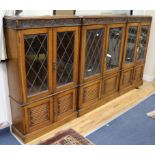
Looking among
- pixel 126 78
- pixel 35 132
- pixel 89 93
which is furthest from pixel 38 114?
pixel 126 78

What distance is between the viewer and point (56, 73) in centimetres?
237

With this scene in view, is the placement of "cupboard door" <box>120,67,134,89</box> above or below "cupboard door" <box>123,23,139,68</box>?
below

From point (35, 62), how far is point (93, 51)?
0.94 meters

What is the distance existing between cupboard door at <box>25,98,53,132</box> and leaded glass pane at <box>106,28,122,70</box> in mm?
1201

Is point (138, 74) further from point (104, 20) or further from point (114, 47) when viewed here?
point (104, 20)

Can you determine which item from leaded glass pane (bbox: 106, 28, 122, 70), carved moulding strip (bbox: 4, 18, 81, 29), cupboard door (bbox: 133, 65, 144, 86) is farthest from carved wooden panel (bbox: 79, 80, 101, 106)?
cupboard door (bbox: 133, 65, 144, 86)

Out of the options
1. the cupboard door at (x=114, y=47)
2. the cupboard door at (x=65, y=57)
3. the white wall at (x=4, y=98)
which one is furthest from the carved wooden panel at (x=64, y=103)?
the cupboard door at (x=114, y=47)

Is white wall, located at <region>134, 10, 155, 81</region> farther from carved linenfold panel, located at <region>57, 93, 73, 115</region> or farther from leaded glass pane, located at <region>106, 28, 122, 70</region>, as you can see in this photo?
carved linenfold panel, located at <region>57, 93, 73, 115</region>

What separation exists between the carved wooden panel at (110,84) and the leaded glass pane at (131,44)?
39 centimetres

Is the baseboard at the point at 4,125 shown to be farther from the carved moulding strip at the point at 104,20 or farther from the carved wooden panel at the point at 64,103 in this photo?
the carved moulding strip at the point at 104,20

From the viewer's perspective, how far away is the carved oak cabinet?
203 centimetres

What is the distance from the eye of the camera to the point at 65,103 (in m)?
2.61
